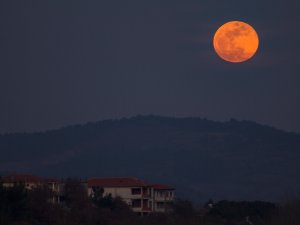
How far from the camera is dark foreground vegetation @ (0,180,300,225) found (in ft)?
183

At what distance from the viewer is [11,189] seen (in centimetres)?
5638

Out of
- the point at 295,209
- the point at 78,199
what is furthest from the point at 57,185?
the point at 295,209

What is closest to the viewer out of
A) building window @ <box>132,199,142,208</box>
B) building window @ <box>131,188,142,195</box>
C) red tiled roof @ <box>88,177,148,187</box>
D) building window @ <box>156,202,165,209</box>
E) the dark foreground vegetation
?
the dark foreground vegetation

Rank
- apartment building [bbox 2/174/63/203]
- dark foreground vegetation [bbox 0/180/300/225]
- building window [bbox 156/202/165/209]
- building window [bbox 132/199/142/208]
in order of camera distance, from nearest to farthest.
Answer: dark foreground vegetation [bbox 0/180/300/225], apartment building [bbox 2/174/63/203], building window [bbox 132/199/142/208], building window [bbox 156/202/165/209]

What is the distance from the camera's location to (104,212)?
2608 inches

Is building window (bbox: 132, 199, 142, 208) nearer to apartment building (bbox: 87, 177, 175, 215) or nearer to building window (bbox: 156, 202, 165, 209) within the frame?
apartment building (bbox: 87, 177, 175, 215)

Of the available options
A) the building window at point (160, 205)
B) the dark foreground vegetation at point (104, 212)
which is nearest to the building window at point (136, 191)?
the building window at point (160, 205)

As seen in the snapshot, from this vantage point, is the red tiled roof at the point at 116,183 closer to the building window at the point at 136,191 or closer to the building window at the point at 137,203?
the building window at the point at 136,191

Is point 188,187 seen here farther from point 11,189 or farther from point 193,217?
point 11,189

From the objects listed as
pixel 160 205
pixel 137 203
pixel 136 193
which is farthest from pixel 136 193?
pixel 160 205

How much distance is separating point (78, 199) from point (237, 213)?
11.5 m

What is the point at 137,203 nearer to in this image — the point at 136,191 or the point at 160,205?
the point at 136,191

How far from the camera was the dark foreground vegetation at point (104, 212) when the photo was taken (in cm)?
5569

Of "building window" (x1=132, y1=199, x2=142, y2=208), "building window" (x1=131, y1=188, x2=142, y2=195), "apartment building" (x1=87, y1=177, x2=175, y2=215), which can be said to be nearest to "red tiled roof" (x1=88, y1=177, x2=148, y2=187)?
"apartment building" (x1=87, y1=177, x2=175, y2=215)
